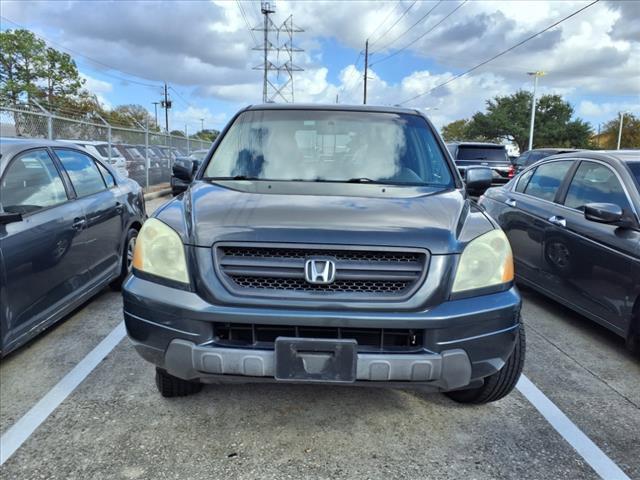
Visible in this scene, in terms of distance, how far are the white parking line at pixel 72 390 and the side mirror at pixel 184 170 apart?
141 cm

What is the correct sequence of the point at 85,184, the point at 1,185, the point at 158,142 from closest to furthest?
the point at 1,185
the point at 85,184
the point at 158,142

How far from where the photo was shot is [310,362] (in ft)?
7.39

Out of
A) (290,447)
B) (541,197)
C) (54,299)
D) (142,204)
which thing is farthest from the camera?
(142,204)

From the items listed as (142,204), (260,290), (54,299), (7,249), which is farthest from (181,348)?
(142,204)

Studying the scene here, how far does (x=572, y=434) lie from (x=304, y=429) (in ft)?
4.77

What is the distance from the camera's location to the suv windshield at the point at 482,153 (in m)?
13.6

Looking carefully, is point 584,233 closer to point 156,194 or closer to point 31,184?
point 31,184

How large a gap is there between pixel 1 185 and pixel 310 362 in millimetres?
2516

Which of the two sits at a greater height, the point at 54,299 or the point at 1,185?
the point at 1,185

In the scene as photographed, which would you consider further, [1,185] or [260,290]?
[1,185]

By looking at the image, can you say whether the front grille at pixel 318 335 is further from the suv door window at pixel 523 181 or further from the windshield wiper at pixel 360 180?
the suv door window at pixel 523 181

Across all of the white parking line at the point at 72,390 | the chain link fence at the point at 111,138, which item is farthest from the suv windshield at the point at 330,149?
the chain link fence at the point at 111,138

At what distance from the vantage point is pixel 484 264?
2441 mm

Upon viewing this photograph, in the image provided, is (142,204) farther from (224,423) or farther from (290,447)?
(290,447)
